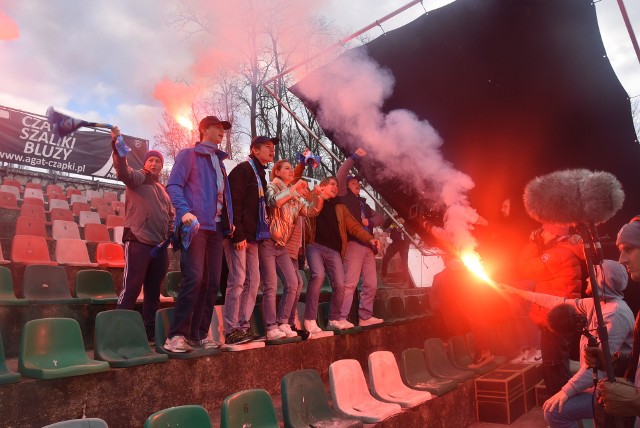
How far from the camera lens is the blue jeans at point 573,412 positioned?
3.58 meters

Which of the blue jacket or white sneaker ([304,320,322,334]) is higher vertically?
the blue jacket

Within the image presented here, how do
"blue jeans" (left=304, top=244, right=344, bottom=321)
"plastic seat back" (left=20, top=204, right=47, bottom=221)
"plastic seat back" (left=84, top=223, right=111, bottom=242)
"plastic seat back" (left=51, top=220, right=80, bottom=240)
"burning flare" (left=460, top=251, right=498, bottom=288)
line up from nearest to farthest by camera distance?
"blue jeans" (left=304, top=244, right=344, bottom=321) < "burning flare" (left=460, top=251, right=498, bottom=288) < "plastic seat back" (left=51, top=220, right=80, bottom=240) < "plastic seat back" (left=84, top=223, right=111, bottom=242) < "plastic seat back" (left=20, top=204, right=47, bottom=221)

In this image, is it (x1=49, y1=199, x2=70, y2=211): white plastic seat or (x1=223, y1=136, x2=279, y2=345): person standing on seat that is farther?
(x1=49, y1=199, x2=70, y2=211): white plastic seat

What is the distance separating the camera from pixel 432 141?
23.3 ft

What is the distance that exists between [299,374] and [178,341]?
3.10 ft

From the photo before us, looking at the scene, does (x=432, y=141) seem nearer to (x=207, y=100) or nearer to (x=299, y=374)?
(x=299, y=374)

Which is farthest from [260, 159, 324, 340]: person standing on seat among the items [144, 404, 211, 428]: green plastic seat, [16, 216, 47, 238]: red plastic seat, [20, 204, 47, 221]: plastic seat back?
[20, 204, 47, 221]: plastic seat back

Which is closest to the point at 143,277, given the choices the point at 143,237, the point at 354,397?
the point at 143,237

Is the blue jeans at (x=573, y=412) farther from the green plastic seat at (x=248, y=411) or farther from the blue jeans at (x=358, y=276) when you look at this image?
the blue jeans at (x=358, y=276)

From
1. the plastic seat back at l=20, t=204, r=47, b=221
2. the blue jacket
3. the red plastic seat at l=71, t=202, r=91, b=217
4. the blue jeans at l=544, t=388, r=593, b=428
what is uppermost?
the red plastic seat at l=71, t=202, r=91, b=217

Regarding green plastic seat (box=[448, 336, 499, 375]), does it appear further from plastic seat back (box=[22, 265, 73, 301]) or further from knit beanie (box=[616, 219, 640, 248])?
plastic seat back (box=[22, 265, 73, 301])

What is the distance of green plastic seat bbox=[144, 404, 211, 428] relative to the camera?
7.66 ft

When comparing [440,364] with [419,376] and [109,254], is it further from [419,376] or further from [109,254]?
[109,254]

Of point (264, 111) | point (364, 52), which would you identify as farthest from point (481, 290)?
point (264, 111)
